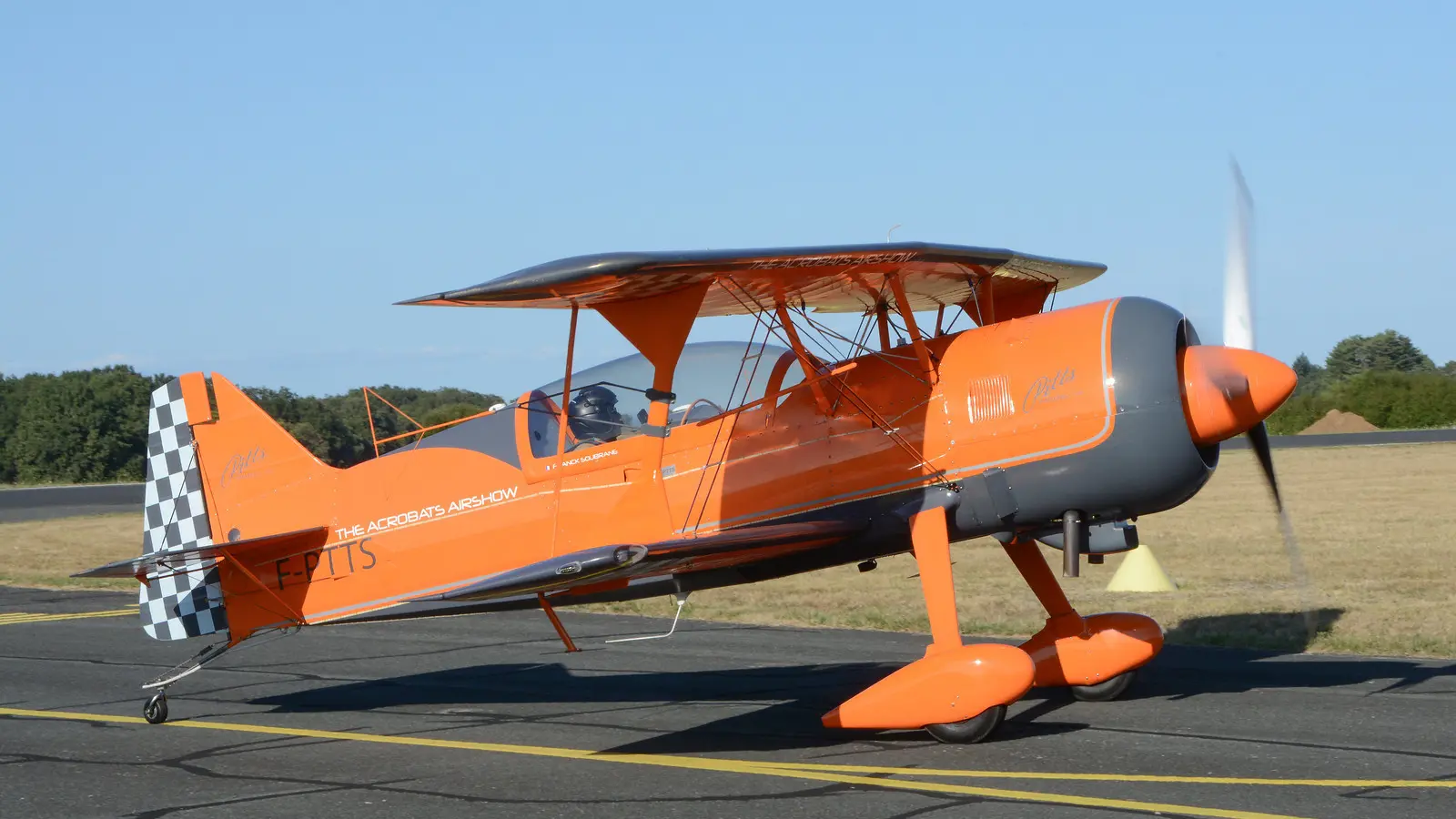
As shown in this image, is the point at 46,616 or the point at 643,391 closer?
the point at 643,391

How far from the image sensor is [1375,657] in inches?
408

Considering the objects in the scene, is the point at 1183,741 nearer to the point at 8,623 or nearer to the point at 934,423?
the point at 934,423

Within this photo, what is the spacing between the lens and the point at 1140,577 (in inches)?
585

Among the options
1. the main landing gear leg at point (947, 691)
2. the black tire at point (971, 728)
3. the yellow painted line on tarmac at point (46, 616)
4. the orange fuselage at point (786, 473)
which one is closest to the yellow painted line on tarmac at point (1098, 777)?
the main landing gear leg at point (947, 691)

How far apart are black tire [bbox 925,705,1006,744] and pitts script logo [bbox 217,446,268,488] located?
5565 mm

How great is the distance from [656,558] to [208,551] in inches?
138

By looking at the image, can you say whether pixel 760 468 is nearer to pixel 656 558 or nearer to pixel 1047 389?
pixel 656 558

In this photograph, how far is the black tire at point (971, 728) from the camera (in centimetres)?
775

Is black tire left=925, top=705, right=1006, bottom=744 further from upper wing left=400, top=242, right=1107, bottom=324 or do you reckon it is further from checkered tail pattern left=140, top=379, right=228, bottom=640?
checkered tail pattern left=140, top=379, right=228, bottom=640

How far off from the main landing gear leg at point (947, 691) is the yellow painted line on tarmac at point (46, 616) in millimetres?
10983

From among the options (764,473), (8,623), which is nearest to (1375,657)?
(764,473)

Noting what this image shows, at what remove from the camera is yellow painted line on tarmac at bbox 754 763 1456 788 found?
6504mm

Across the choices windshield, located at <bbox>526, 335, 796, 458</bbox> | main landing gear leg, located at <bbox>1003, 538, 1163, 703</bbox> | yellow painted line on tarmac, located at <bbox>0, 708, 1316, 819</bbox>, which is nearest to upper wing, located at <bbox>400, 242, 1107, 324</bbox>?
windshield, located at <bbox>526, 335, 796, 458</bbox>

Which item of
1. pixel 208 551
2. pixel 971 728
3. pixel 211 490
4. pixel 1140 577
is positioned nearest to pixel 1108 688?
pixel 971 728
